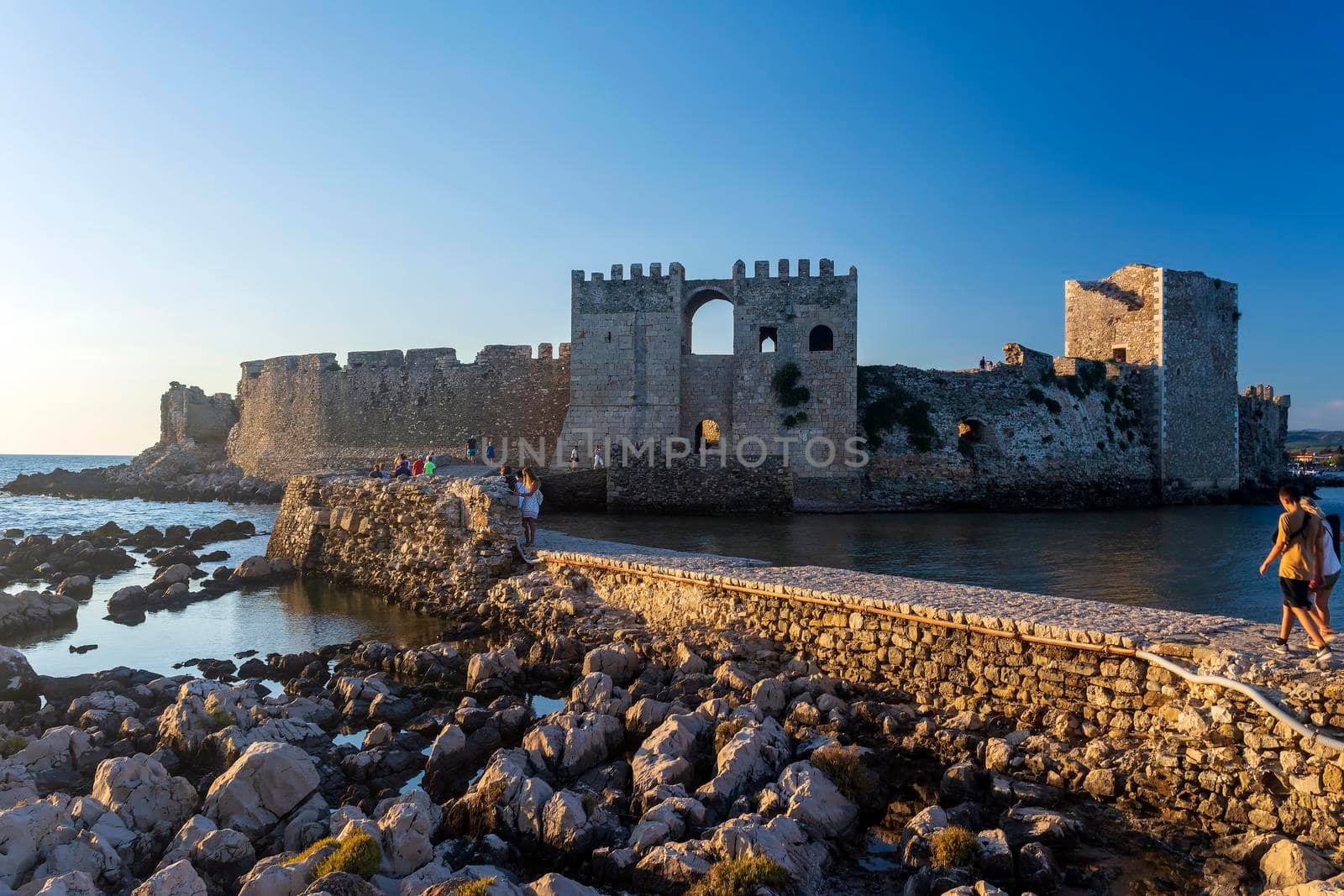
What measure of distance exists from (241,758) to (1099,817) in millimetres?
5873

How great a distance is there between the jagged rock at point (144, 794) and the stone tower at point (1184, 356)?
32450 mm

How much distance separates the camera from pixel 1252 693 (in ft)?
16.7

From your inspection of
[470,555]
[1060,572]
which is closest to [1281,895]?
[1060,572]

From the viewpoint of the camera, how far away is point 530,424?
94.8 feet

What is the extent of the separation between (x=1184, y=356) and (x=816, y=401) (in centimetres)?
1562

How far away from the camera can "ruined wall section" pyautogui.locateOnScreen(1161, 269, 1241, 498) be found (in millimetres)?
29578

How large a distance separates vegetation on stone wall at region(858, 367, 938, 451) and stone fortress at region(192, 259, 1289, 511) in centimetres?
6

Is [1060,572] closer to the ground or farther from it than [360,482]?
closer to the ground

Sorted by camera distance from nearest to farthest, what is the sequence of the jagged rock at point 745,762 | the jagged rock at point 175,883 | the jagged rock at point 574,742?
the jagged rock at point 175,883, the jagged rock at point 745,762, the jagged rock at point 574,742

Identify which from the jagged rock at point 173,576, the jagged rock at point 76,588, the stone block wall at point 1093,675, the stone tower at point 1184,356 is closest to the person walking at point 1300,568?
the stone block wall at point 1093,675

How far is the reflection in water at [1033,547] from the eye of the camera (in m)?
11.4

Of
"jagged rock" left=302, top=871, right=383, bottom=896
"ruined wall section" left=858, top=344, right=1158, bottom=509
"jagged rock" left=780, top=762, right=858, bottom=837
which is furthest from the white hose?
"ruined wall section" left=858, top=344, right=1158, bottom=509

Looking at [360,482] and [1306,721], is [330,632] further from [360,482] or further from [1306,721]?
[1306,721]

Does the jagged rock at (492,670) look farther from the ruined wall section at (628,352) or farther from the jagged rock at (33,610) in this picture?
the ruined wall section at (628,352)
